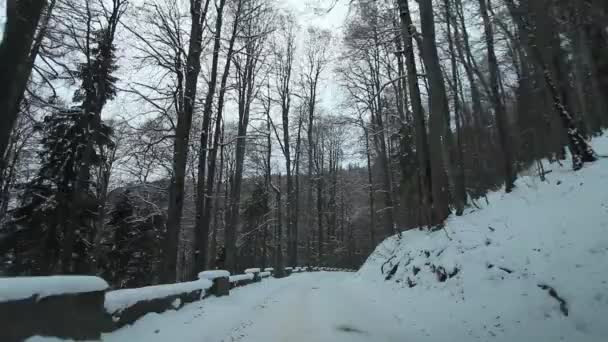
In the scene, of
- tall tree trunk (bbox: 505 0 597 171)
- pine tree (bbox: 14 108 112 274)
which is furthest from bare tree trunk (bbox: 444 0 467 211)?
pine tree (bbox: 14 108 112 274)

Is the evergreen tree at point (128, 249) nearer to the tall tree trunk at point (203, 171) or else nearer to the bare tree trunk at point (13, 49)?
the tall tree trunk at point (203, 171)

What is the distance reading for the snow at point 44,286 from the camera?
2.45 m

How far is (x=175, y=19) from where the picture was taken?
35.0ft

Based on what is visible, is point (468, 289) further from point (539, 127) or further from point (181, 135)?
point (181, 135)

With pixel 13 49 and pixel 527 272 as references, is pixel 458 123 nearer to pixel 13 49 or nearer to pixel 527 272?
pixel 527 272

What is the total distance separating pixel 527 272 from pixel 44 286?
16.8ft

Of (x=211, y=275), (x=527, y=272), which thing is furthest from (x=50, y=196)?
(x=527, y=272)

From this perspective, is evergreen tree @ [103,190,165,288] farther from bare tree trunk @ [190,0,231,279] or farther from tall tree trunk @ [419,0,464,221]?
tall tree trunk @ [419,0,464,221]

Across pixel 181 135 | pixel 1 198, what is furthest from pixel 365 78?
pixel 1 198

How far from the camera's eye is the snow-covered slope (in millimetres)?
3335

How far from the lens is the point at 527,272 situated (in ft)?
13.6

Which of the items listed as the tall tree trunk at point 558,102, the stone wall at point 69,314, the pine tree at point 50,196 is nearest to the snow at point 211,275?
the stone wall at point 69,314

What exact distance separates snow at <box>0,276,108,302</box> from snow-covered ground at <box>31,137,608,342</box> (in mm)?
797

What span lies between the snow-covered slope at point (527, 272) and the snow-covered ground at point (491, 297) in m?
0.01
